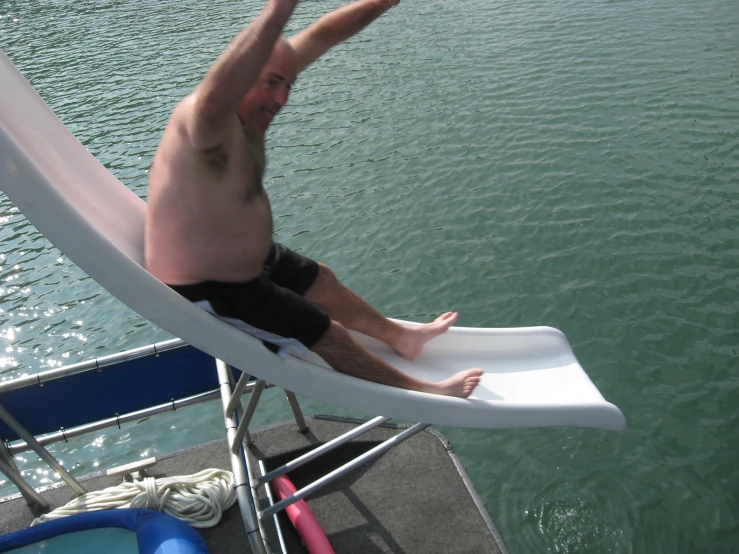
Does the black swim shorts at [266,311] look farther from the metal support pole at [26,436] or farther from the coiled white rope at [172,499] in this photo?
the metal support pole at [26,436]

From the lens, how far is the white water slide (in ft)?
7.30

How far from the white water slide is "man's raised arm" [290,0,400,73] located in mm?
1005

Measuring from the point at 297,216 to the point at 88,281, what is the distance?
2.28 meters

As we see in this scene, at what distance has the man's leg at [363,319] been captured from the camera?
3348mm

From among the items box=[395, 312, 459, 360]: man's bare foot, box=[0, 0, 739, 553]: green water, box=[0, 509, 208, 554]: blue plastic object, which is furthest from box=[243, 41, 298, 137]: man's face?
box=[0, 0, 739, 553]: green water

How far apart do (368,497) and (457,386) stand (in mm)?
1054

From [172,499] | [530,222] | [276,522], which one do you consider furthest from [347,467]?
[530,222]

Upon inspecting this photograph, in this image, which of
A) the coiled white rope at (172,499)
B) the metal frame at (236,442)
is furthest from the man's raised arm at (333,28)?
the coiled white rope at (172,499)

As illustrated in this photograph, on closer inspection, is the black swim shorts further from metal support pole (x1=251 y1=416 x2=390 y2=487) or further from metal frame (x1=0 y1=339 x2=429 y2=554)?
metal support pole (x1=251 y1=416 x2=390 y2=487)

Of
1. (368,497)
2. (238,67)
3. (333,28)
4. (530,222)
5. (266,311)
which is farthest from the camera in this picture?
(530,222)

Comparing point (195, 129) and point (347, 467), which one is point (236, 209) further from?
point (347, 467)

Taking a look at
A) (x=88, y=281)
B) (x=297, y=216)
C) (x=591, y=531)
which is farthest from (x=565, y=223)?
(x=88, y=281)

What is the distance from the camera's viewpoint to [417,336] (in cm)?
349

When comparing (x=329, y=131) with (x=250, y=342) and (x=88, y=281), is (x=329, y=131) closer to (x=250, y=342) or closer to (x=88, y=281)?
(x=88, y=281)
